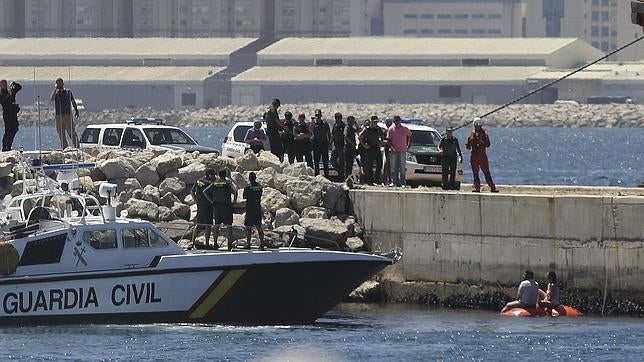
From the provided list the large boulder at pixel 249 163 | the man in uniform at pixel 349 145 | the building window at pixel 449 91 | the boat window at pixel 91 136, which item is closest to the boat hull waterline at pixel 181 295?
the large boulder at pixel 249 163

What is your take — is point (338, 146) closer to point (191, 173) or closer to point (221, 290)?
point (191, 173)

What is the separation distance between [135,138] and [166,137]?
75cm

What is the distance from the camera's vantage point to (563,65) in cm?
18300

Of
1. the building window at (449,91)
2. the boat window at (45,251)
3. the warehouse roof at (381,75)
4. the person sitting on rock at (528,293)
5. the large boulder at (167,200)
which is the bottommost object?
the person sitting on rock at (528,293)

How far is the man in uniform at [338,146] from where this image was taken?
38.3 metres

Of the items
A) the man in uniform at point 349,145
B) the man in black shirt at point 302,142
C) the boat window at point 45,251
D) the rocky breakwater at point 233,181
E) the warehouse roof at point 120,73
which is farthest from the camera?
the warehouse roof at point 120,73

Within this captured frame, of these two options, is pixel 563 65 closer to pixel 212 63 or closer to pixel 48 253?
Answer: pixel 212 63

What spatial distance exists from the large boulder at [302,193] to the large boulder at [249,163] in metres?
1.28

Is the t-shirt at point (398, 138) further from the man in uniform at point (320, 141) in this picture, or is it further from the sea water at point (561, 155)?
the sea water at point (561, 155)

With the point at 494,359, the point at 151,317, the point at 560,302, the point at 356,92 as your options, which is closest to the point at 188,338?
the point at 151,317

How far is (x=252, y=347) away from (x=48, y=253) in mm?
3438

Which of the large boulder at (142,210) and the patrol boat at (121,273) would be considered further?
the large boulder at (142,210)

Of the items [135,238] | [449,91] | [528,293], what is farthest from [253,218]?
[449,91]

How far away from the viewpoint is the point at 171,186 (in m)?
36.6
